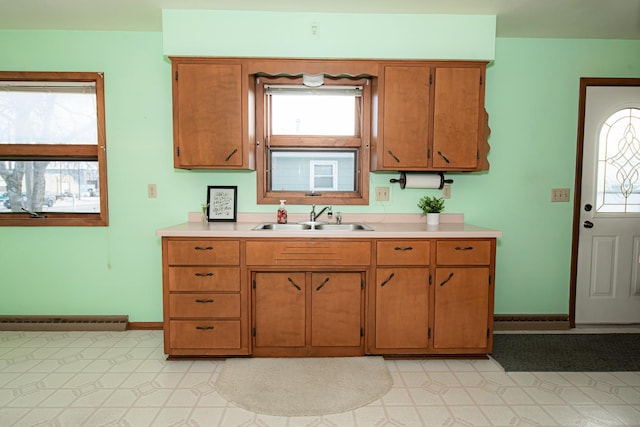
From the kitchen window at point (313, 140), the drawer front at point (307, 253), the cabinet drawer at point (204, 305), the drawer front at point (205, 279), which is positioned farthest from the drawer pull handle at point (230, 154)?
the cabinet drawer at point (204, 305)

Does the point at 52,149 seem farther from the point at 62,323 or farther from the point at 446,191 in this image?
the point at 446,191

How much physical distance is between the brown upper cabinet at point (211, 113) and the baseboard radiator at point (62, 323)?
1520 mm

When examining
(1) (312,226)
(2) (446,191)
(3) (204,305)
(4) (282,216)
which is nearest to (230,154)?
(4) (282,216)

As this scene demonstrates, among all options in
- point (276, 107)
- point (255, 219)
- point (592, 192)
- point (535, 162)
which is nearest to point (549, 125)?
point (535, 162)

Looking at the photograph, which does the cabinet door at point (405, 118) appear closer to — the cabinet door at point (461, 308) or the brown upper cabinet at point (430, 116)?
the brown upper cabinet at point (430, 116)

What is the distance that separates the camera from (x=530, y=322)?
322cm

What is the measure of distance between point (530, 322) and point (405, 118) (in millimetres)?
2105

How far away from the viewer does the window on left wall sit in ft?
10.1

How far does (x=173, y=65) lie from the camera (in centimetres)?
270

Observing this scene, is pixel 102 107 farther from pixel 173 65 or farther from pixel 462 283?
pixel 462 283

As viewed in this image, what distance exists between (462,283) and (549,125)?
1.68m

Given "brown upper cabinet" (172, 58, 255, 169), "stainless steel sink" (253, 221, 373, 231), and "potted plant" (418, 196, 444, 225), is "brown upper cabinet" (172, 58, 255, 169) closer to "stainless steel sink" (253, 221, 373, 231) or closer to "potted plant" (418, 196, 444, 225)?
"stainless steel sink" (253, 221, 373, 231)

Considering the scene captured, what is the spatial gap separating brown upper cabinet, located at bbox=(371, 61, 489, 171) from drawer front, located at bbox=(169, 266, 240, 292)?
4.49 ft

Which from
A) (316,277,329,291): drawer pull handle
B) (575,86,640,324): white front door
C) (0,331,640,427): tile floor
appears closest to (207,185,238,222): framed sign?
(316,277,329,291): drawer pull handle
